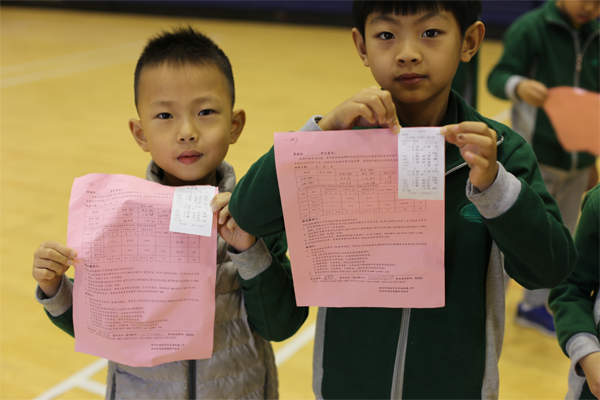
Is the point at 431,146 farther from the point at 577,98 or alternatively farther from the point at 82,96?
the point at 82,96

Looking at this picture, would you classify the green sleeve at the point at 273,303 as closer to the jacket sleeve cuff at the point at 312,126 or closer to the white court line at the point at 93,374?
the jacket sleeve cuff at the point at 312,126

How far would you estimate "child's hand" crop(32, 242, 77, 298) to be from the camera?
3.09 feet

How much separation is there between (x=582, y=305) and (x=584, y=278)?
1.8 inches

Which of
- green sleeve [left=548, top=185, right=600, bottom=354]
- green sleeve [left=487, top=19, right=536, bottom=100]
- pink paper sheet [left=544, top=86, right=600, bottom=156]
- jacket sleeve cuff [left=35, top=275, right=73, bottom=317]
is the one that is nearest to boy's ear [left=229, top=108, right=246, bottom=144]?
jacket sleeve cuff [left=35, top=275, right=73, bottom=317]

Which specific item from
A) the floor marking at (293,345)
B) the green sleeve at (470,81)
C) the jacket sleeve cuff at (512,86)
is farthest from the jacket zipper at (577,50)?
the floor marking at (293,345)

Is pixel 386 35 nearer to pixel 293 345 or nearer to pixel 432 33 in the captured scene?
pixel 432 33

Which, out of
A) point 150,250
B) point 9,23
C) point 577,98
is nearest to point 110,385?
point 150,250

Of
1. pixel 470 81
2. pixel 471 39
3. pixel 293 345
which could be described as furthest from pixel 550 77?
pixel 471 39

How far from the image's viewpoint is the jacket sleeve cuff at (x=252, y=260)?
92 cm

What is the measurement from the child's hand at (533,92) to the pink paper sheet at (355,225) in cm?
134

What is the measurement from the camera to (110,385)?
41.6 inches

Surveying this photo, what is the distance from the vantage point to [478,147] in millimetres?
706

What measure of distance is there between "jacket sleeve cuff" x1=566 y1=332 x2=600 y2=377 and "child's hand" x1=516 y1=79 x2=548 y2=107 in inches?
47.1

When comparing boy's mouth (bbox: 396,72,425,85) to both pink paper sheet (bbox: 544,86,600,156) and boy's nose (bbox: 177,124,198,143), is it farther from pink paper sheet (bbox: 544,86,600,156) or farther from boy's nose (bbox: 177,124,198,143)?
pink paper sheet (bbox: 544,86,600,156)
